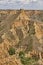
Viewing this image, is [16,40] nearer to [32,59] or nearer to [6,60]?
[32,59]

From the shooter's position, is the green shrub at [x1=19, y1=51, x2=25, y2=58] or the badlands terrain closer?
the badlands terrain

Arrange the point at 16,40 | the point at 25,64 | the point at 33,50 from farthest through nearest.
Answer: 1. the point at 16,40
2. the point at 33,50
3. the point at 25,64

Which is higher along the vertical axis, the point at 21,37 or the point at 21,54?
the point at 21,54

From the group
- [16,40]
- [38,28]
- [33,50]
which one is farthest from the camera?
[38,28]

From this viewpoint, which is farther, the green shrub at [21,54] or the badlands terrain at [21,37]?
the green shrub at [21,54]

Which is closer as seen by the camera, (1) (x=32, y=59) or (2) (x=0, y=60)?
(2) (x=0, y=60)

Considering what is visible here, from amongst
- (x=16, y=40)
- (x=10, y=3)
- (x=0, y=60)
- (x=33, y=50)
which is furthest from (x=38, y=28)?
(x=0, y=60)

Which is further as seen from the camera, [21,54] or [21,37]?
[21,37]

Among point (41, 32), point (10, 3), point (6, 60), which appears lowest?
point (41, 32)
